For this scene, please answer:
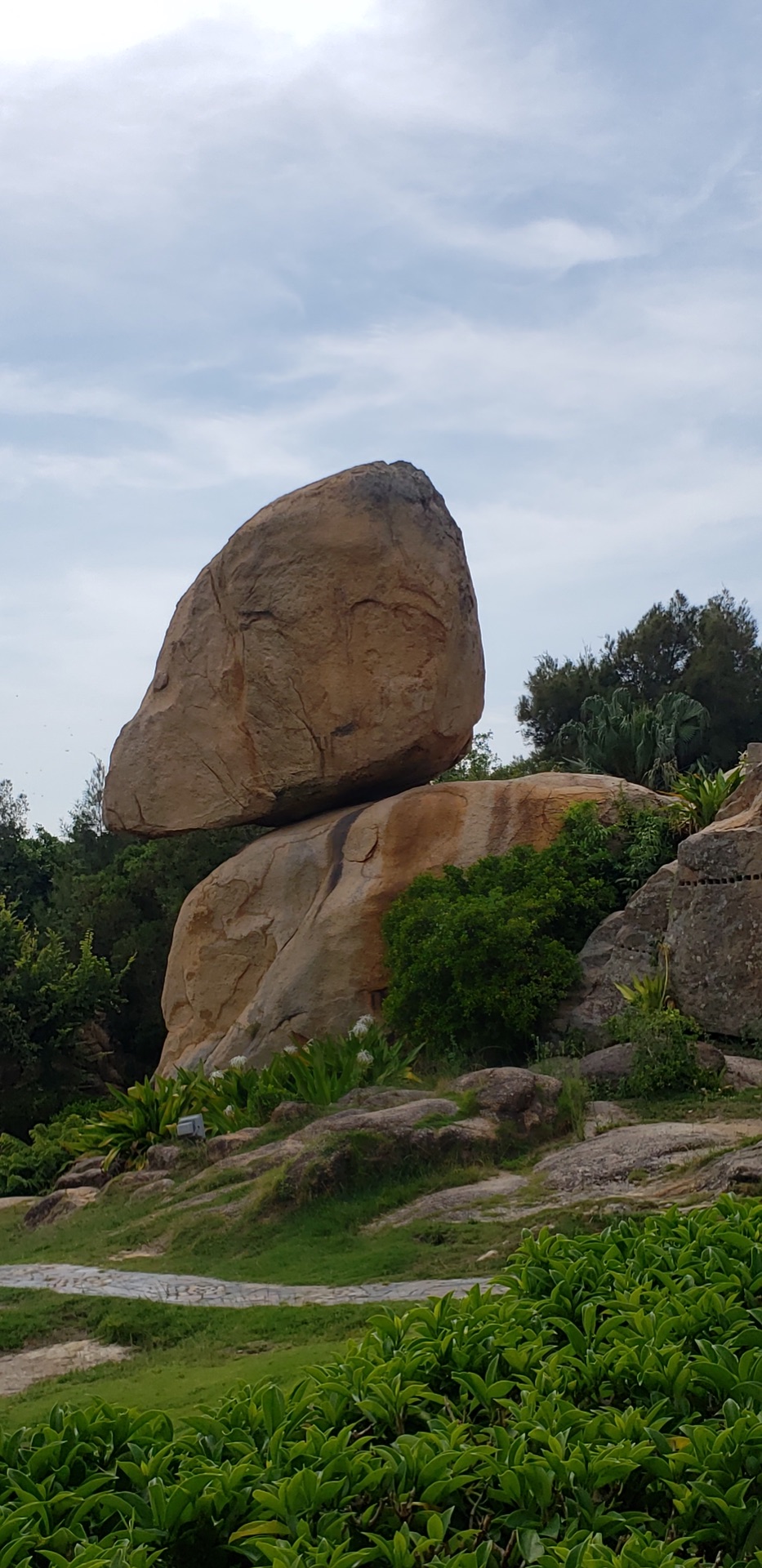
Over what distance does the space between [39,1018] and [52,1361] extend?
13563mm

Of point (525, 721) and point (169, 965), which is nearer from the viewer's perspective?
point (169, 965)

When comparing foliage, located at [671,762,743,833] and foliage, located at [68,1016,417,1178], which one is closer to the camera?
foliage, located at [68,1016,417,1178]

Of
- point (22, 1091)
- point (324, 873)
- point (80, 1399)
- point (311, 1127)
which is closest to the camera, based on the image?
point (80, 1399)

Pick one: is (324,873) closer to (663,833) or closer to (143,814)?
(143,814)

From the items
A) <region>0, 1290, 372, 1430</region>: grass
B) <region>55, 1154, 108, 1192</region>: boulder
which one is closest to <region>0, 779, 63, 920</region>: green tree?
<region>55, 1154, 108, 1192</region>: boulder

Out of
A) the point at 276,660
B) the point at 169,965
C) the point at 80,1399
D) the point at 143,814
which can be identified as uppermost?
the point at 276,660

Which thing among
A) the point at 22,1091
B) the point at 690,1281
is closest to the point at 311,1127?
the point at 690,1281

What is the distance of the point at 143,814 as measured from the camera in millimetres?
18219

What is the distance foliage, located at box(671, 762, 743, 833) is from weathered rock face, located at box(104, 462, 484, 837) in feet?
11.0

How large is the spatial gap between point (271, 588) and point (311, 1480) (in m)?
14.8

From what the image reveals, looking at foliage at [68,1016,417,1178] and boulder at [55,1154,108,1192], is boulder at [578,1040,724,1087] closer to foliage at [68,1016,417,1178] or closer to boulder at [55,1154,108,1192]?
foliage at [68,1016,417,1178]

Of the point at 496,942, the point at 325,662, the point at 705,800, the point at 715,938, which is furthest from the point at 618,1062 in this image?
the point at 325,662

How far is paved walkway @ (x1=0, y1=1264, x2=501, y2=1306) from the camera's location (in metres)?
7.05

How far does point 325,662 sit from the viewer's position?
665 inches
